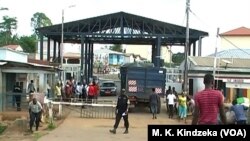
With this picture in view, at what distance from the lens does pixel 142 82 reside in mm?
32125

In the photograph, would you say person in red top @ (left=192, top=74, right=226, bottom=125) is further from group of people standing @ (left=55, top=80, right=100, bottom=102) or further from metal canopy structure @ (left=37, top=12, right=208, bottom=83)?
metal canopy structure @ (left=37, top=12, right=208, bottom=83)

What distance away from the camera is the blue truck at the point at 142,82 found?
3206 cm

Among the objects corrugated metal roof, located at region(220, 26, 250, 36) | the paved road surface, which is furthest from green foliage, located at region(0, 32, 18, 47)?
the paved road surface

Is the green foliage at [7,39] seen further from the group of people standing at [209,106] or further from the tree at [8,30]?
the group of people standing at [209,106]

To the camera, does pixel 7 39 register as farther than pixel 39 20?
No

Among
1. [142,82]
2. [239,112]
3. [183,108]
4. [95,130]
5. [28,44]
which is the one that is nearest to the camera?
[239,112]

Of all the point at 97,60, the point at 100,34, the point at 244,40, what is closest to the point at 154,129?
the point at 100,34

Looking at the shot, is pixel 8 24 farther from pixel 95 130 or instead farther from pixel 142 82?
pixel 95 130

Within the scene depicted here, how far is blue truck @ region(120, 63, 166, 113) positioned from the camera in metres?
32.1

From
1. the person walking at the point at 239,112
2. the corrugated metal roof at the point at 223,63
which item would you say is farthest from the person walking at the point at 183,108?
the person walking at the point at 239,112

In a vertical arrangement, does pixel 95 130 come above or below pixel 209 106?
below

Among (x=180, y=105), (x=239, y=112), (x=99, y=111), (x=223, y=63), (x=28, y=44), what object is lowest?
(x=99, y=111)

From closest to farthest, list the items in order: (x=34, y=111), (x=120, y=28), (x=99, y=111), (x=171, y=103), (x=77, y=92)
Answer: (x=34, y=111) < (x=171, y=103) < (x=99, y=111) < (x=77, y=92) < (x=120, y=28)

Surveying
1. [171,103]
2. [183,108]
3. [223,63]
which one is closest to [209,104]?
[183,108]
